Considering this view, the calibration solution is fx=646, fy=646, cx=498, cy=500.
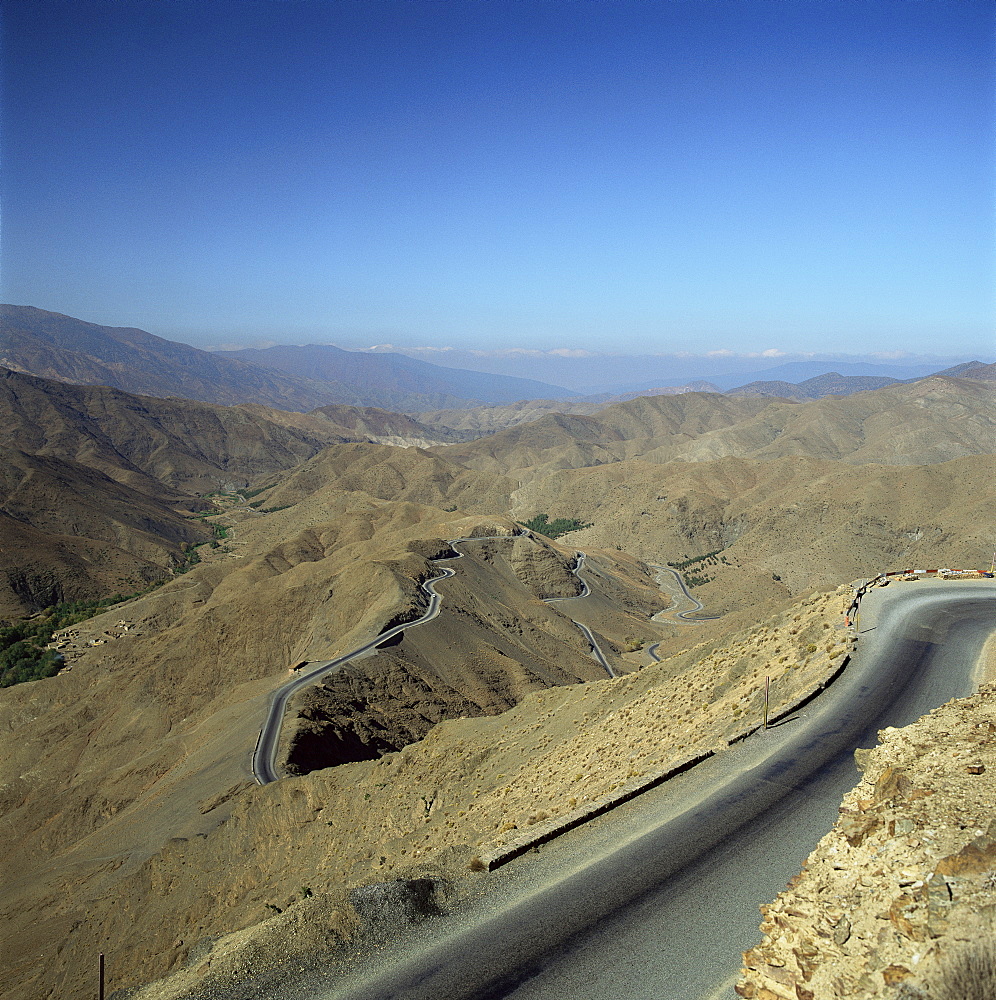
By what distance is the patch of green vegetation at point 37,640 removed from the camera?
66.2 m

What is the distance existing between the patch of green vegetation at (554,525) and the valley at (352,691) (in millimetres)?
18927

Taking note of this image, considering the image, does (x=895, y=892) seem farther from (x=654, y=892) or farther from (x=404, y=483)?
(x=404, y=483)

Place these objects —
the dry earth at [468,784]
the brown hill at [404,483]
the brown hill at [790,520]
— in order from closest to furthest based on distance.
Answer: the dry earth at [468,784], the brown hill at [790,520], the brown hill at [404,483]

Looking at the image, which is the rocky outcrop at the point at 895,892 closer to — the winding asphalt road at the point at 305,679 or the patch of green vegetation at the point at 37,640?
the winding asphalt road at the point at 305,679

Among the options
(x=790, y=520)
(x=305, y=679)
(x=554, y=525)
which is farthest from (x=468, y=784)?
(x=554, y=525)

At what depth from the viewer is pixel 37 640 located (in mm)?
74000

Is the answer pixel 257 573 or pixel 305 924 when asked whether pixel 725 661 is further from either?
pixel 257 573

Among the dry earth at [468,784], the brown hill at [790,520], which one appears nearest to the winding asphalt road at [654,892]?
the dry earth at [468,784]

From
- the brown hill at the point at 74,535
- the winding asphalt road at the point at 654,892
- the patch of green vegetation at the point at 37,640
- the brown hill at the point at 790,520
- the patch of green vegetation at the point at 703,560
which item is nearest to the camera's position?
the winding asphalt road at the point at 654,892

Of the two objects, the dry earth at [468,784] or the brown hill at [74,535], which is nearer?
the dry earth at [468,784]

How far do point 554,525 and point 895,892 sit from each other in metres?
146

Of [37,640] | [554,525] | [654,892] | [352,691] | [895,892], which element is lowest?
[554,525]

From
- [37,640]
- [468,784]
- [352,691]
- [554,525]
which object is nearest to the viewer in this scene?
[468,784]

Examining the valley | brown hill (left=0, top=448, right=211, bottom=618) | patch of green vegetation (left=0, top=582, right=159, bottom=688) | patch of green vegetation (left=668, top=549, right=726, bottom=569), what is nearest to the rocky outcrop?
the valley
